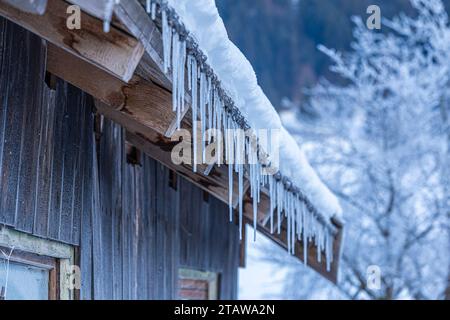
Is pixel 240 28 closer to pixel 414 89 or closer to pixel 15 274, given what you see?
pixel 414 89

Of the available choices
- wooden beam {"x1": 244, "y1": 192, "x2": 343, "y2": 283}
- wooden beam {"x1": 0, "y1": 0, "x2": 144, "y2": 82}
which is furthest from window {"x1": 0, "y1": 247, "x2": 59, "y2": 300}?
wooden beam {"x1": 244, "y1": 192, "x2": 343, "y2": 283}

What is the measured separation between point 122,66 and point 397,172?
9.91 metres

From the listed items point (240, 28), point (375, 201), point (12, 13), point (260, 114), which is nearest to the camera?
point (12, 13)

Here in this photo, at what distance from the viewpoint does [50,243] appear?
13.1 ft

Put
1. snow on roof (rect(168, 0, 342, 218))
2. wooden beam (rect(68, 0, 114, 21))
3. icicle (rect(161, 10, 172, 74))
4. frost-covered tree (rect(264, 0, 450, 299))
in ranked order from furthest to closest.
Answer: frost-covered tree (rect(264, 0, 450, 299)) → snow on roof (rect(168, 0, 342, 218)) → icicle (rect(161, 10, 172, 74)) → wooden beam (rect(68, 0, 114, 21))

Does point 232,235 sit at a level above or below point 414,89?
below

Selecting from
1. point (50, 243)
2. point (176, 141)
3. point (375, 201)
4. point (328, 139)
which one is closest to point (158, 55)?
point (50, 243)

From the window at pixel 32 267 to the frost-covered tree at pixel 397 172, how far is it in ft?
27.9

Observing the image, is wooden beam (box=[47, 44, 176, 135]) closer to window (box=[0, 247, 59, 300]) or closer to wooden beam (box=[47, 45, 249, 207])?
wooden beam (box=[47, 45, 249, 207])

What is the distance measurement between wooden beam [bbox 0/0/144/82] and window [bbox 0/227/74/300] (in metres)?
0.77

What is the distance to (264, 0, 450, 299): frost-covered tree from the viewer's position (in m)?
12.4

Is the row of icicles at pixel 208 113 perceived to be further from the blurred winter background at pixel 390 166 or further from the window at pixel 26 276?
the blurred winter background at pixel 390 166

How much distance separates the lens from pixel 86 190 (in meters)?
4.37
